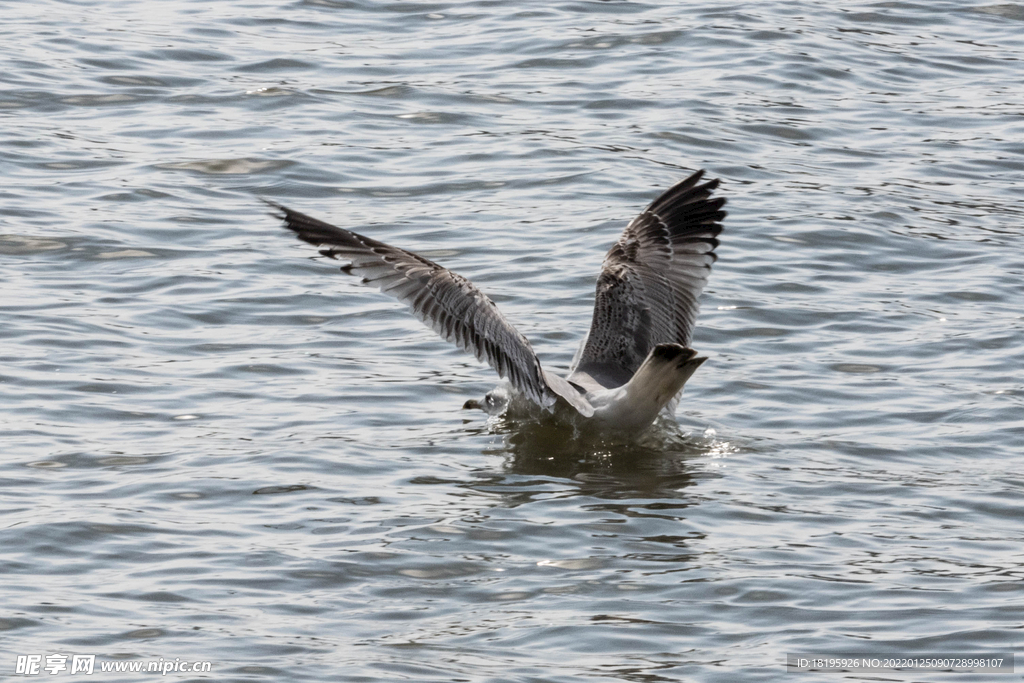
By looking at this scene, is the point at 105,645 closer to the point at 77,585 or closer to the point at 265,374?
the point at 77,585

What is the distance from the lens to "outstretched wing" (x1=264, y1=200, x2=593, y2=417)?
26.9 feet

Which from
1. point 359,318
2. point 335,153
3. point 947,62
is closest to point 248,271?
point 359,318

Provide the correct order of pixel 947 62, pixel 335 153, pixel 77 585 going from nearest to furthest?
pixel 77 585 < pixel 335 153 < pixel 947 62

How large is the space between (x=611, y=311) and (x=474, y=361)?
1252 mm

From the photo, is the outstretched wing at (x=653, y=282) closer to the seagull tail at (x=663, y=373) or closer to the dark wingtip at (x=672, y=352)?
the seagull tail at (x=663, y=373)

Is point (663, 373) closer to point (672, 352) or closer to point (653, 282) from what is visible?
point (672, 352)

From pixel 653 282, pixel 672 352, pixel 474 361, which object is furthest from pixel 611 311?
pixel 672 352

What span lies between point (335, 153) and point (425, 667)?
8304mm

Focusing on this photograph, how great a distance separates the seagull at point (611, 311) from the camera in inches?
323

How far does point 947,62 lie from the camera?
661 inches

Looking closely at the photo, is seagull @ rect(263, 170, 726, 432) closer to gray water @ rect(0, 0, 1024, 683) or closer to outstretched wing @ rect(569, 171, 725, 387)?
outstretched wing @ rect(569, 171, 725, 387)

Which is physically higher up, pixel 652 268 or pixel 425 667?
pixel 652 268

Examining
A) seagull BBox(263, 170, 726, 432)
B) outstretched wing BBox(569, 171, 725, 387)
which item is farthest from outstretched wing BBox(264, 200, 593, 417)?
outstretched wing BBox(569, 171, 725, 387)

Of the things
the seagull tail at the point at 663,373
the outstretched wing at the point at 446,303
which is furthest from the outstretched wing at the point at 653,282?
the outstretched wing at the point at 446,303
